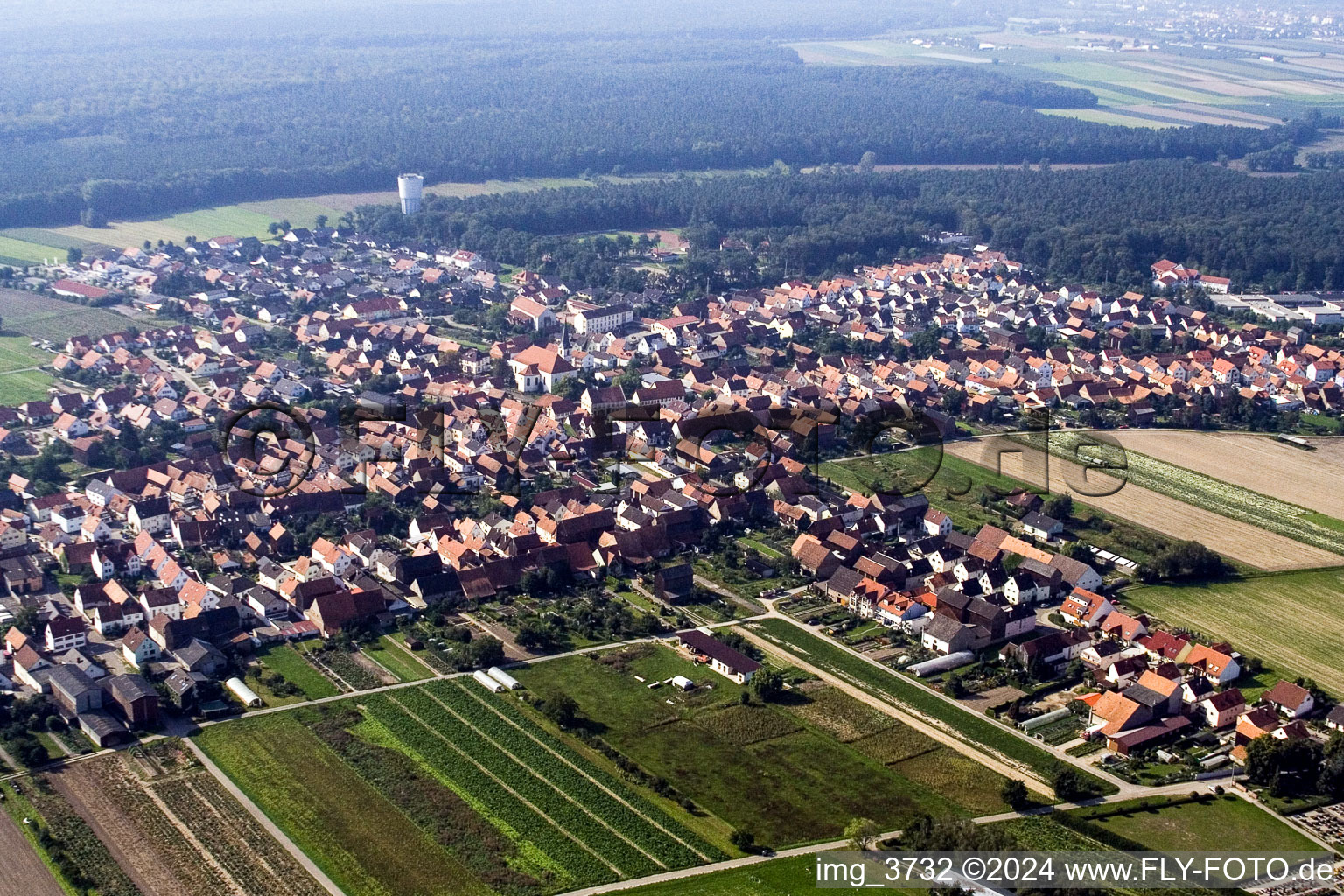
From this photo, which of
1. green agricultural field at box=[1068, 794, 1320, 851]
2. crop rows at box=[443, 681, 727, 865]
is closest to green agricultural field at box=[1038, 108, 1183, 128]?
green agricultural field at box=[1068, 794, 1320, 851]

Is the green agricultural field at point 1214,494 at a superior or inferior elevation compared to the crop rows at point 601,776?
inferior

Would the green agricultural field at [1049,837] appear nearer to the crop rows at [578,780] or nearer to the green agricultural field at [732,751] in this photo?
the green agricultural field at [732,751]

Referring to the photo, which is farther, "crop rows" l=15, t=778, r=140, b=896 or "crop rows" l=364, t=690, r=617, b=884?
"crop rows" l=364, t=690, r=617, b=884

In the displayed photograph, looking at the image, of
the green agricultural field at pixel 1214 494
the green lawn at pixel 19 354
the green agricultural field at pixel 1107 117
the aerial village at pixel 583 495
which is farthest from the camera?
the green agricultural field at pixel 1107 117

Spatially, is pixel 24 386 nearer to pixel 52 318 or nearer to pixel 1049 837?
pixel 52 318

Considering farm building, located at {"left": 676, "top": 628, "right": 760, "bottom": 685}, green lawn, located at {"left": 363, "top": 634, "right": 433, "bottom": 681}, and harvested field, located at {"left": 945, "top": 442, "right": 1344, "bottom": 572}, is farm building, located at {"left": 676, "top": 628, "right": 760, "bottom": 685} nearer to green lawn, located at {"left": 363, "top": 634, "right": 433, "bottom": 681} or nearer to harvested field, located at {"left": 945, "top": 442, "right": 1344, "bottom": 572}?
green lawn, located at {"left": 363, "top": 634, "right": 433, "bottom": 681}

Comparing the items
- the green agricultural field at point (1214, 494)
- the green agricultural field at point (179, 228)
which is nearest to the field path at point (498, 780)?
the green agricultural field at point (1214, 494)
